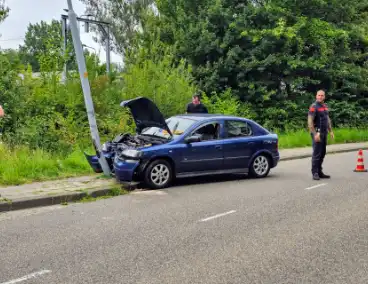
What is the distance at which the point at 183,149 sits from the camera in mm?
10414

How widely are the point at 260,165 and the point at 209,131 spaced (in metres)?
1.62

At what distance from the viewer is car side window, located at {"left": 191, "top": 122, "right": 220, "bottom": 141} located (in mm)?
10898

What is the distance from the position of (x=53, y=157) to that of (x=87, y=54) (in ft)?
20.4

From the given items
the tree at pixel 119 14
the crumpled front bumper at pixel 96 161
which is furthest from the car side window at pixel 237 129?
the tree at pixel 119 14

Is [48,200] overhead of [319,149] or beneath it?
beneath

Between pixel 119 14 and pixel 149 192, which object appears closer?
pixel 149 192

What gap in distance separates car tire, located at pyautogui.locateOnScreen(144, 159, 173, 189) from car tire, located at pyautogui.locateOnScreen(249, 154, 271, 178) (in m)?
2.31

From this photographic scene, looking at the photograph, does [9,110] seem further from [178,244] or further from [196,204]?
[178,244]

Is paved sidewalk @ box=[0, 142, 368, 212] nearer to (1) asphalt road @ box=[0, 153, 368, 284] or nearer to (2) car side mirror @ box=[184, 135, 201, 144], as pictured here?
(1) asphalt road @ box=[0, 153, 368, 284]

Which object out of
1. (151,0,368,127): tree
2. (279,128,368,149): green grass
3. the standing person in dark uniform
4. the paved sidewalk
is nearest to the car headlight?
the paved sidewalk

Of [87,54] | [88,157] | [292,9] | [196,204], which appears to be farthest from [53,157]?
[292,9]

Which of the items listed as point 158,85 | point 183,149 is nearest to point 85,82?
point 183,149

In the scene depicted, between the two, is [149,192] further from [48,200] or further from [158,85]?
[158,85]

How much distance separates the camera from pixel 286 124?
2409 centimetres
